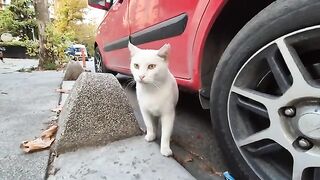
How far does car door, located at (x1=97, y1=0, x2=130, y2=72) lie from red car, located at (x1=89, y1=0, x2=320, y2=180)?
4.68 feet

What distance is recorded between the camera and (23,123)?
7.57ft

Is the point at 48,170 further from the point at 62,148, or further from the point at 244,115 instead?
the point at 244,115

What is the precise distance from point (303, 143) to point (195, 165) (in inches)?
29.7

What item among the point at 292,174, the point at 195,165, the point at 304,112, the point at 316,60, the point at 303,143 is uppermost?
the point at 316,60

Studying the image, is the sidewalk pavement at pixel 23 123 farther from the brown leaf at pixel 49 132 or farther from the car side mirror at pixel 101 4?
the car side mirror at pixel 101 4

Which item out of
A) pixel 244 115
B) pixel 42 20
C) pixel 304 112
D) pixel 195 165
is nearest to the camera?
pixel 304 112

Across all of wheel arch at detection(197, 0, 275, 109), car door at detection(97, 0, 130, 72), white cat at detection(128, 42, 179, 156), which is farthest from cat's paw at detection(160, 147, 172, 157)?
car door at detection(97, 0, 130, 72)

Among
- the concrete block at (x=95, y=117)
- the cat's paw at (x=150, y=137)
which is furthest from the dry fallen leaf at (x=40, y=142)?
the cat's paw at (x=150, y=137)

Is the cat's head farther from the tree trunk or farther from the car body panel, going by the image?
the tree trunk

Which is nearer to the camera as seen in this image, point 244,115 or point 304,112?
point 304,112

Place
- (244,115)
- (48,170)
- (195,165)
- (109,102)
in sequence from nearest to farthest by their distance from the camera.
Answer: (244,115) < (48,170) < (195,165) < (109,102)

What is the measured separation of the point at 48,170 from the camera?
156 cm

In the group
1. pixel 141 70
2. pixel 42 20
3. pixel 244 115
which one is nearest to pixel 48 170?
pixel 141 70

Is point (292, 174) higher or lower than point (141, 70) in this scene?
lower
